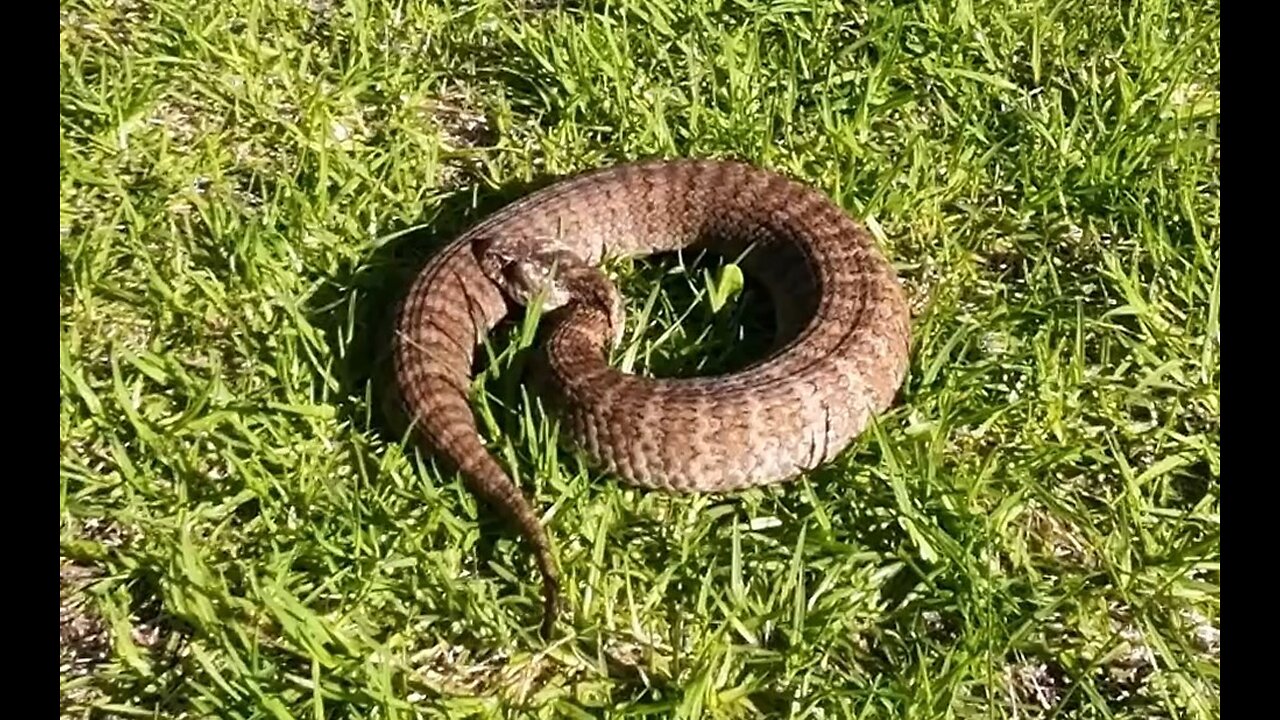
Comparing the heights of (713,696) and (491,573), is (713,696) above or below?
below

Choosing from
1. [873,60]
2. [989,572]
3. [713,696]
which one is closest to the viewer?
[713,696]

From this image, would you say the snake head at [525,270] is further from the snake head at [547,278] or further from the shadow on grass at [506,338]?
the shadow on grass at [506,338]

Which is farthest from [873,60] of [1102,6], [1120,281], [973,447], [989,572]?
[989,572]

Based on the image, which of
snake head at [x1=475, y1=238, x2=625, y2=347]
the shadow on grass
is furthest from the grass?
snake head at [x1=475, y1=238, x2=625, y2=347]

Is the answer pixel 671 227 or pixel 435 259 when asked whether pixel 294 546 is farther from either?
pixel 671 227

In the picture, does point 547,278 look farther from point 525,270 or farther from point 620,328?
point 620,328

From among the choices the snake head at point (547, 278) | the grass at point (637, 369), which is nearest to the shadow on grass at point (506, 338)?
the grass at point (637, 369)
